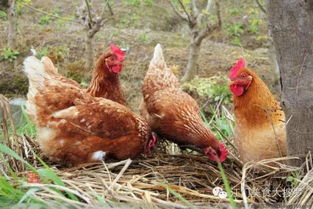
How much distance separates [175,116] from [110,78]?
0.58m

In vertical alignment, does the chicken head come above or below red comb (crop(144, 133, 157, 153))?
above

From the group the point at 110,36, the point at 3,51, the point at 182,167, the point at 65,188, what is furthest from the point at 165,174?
the point at 110,36

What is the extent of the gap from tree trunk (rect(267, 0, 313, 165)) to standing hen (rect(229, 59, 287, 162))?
278 mm

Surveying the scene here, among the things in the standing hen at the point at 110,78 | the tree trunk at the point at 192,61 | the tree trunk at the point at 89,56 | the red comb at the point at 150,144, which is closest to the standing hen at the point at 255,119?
the red comb at the point at 150,144

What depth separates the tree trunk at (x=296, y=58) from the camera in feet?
6.39

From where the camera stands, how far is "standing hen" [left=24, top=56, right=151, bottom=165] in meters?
2.72

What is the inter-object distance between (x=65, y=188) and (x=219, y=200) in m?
0.62

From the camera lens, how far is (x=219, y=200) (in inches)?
82.3

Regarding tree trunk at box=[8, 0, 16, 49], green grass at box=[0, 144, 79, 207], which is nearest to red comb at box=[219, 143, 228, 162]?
green grass at box=[0, 144, 79, 207]

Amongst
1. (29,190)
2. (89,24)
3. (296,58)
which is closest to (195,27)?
(89,24)

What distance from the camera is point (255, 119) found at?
2.56 metres

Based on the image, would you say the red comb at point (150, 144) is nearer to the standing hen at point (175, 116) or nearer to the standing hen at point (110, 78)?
the standing hen at point (175, 116)

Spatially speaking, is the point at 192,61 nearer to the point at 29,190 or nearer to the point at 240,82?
the point at 240,82

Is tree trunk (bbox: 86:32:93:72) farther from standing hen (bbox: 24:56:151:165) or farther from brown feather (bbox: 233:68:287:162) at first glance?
brown feather (bbox: 233:68:287:162)
